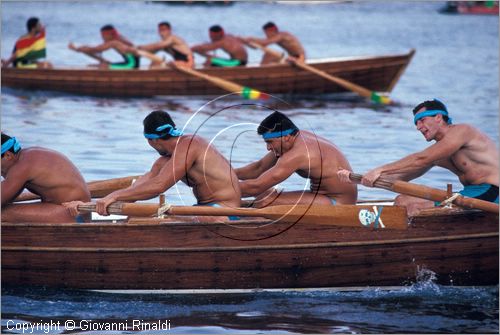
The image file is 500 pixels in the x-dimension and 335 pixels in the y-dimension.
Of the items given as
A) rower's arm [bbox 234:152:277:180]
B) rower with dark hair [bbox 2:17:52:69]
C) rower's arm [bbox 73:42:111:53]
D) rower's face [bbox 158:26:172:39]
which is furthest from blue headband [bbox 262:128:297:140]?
rower with dark hair [bbox 2:17:52:69]

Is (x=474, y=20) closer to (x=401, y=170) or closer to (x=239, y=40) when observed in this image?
(x=239, y=40)

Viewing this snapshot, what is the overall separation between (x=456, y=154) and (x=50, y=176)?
390 centimetres

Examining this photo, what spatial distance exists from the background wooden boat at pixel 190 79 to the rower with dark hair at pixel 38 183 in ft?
44.4

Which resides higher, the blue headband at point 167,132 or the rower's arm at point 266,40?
the rower's arm at point 266,40

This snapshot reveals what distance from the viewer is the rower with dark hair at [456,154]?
432 inches

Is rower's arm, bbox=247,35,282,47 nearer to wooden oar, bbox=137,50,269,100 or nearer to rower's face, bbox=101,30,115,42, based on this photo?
wooden oar, bbox=137,50,269,100

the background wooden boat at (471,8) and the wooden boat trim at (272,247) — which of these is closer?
the wooden boat trim at (272,247)

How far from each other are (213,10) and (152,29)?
20139 millimetres

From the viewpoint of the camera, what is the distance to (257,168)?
11609 millimetres

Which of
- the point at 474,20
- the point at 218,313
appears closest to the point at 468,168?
the point at 218,313

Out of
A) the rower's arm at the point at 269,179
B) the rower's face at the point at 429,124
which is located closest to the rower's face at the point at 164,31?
the rower's arm at the point at 269,179

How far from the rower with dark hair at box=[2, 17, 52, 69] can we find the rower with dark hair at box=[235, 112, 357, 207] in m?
14.4

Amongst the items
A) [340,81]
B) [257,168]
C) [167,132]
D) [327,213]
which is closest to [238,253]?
[327,213]

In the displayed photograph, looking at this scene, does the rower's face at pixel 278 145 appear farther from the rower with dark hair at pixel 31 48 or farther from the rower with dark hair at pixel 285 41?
the rower with dark hair at pixel 31 48
